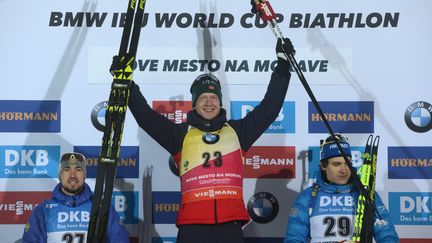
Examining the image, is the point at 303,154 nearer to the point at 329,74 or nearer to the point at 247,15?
the point at 329,74

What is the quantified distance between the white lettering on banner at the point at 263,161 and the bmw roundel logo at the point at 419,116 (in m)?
0.83

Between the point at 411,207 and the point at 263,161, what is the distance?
40.5 inches

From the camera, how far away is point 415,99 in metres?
4.64

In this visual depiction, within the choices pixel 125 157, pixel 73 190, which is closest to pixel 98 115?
pixel 125 157

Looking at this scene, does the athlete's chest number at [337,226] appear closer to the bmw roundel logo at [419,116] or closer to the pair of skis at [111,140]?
the bmw roundel logo at [419,116]

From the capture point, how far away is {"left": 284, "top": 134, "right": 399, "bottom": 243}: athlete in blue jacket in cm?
395

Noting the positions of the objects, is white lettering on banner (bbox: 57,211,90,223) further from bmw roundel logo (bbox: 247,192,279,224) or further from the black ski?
the black ski

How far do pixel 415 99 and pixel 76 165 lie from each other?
2.25 meters

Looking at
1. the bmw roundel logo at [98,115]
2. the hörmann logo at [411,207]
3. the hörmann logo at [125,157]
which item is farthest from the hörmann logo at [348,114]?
the bmw roundel logo at [98,115]

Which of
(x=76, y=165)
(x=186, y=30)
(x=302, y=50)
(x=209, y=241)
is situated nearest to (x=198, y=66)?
(x=186, y=30)

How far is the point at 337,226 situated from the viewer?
3980 mm

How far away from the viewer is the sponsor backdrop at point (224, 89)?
4621 millimetres

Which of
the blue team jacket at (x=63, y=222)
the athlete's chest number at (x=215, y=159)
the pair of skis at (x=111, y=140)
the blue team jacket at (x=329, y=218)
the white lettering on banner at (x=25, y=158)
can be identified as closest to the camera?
the pair of skis at (x=111, y=140)

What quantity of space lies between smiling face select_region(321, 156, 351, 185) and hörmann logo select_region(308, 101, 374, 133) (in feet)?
2.11
